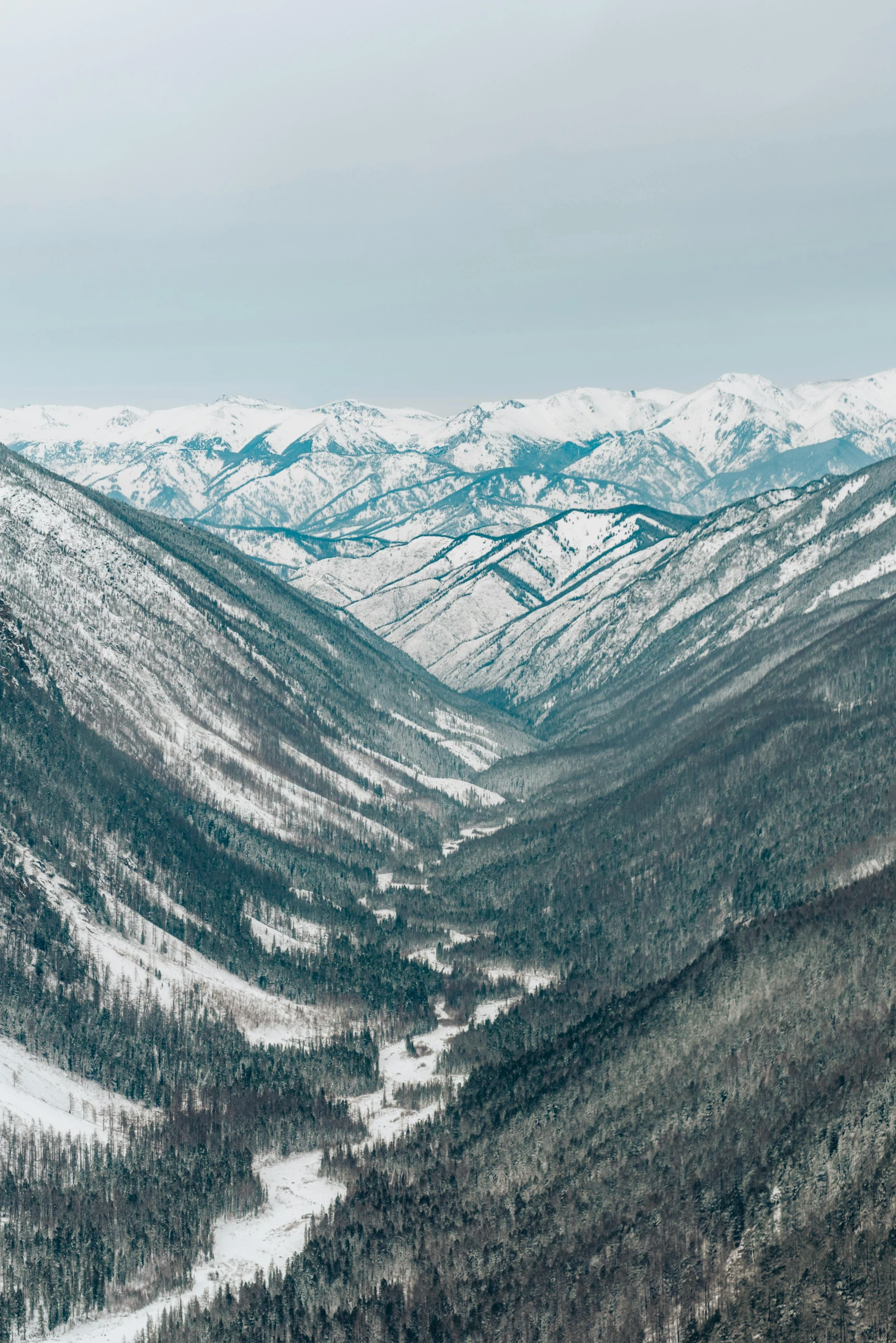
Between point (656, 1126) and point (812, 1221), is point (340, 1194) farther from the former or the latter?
point (812, 1221)

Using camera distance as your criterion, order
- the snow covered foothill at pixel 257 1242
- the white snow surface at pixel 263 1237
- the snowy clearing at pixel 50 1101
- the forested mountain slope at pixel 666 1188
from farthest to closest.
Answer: the snowy clearing at pixel 50 1101 → the white snow surface at pixel 263 1237 → the snow covered foothill at pixel 257 1242 → the forested mountain slope at pixel 666 1188

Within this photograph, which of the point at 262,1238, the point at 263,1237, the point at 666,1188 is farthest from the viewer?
the point at 263,1237

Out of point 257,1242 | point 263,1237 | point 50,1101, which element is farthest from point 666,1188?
point 50,1101

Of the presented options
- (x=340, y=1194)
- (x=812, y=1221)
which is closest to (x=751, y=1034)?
(x=812, y=1221)

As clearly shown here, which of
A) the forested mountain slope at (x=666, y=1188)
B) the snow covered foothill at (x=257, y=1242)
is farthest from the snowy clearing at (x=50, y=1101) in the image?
the forested mountain slope at (x=666, y=1188)

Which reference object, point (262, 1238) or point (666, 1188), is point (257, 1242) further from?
point (666, 1188)

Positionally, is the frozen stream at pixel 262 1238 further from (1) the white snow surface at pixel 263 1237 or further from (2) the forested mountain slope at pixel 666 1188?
(2) the forested mountain slope at pixel 666 1188

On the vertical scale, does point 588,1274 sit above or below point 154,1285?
below

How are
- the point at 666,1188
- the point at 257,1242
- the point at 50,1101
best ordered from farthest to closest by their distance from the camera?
the point at 50,1101
the point at 257,1242
the point at 666,1188
